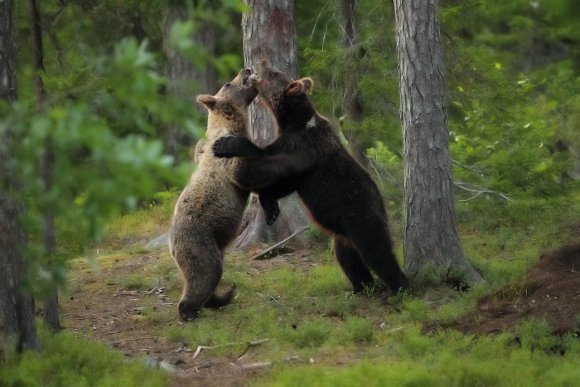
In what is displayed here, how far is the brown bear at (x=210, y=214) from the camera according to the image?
10172 mm

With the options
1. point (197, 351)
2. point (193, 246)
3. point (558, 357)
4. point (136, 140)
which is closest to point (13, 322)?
point (197, 351)

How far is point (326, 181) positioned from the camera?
419 inches

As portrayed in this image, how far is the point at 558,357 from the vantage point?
793cm

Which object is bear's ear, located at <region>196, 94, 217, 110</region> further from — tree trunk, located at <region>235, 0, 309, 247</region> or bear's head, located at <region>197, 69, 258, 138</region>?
tree trunk, located at <region>235, 0, 309, 247</region>

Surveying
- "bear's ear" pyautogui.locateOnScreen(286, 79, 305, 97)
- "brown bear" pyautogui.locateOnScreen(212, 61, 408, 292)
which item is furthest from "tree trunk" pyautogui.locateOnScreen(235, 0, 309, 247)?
"bear's ear" pyautogui.locateOnScreen(286, 79, 305, 97)

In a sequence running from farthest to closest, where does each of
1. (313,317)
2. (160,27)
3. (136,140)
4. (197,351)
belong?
(160,27) < (313,317) < (197,351) < (136,140)

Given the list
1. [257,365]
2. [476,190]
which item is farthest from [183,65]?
[257,365]

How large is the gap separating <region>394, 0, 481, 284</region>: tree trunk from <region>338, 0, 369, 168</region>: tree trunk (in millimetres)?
2655

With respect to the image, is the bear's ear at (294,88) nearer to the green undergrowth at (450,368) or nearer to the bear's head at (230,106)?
the bear's head at (230,106)

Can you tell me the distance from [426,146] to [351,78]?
3159 mm

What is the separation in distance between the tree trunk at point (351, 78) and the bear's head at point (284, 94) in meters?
2.00

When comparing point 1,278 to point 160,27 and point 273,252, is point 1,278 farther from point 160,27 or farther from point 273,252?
point 160,27

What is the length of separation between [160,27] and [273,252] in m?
10.9

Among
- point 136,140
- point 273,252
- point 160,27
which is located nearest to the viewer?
point 136,140
